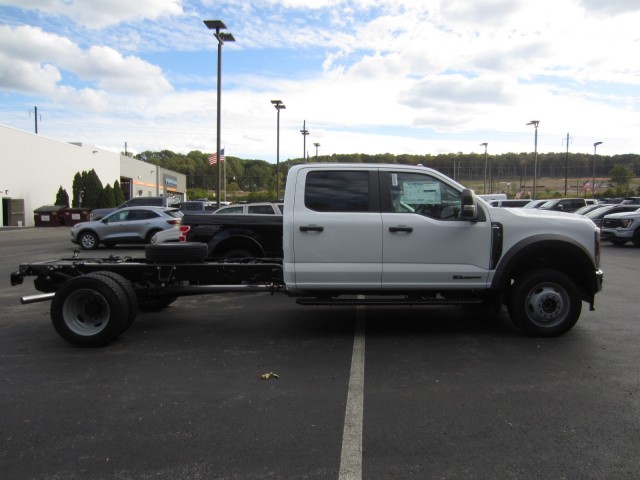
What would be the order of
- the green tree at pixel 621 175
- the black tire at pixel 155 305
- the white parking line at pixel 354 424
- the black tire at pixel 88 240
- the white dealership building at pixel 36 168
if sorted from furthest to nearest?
the green tree at pixel 621 175 < the white dealership building at pixel 36 168 < the black tire at pixel 88 240 < the black tire at pixel 155 305 < the white parking line at pixel 354 424

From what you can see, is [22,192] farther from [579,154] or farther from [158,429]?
[579,154]

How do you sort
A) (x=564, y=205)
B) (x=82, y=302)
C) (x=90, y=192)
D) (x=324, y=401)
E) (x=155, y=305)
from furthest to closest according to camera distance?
(x=90, y=192), (x=564, y=205), (x=155, y=305), (x=82, y=302), (x=324, y=401)

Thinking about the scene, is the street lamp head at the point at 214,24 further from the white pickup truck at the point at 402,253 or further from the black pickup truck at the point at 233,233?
the white pickup truck at the point at 402,253

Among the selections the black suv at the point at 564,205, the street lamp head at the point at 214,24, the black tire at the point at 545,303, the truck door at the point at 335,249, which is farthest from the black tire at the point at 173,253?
the black suv at the point at 564,205

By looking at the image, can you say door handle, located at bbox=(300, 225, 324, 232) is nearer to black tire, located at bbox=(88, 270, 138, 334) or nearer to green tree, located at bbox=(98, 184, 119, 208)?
black tire, located at bbox=(88, 270, 138, 334)

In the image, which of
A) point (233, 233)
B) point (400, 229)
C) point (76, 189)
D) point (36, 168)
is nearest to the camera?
point (400, 229)

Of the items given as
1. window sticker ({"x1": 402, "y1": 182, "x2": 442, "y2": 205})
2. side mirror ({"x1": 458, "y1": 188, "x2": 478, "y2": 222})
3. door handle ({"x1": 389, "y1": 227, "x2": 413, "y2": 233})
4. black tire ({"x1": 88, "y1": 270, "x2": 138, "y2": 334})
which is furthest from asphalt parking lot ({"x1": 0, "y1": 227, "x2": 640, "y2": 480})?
window sticker ({"x1": 402, "y1": 182, "x2": 442, "y2": 205})

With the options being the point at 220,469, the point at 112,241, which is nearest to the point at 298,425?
the point at 220,469

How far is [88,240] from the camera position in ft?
61.4

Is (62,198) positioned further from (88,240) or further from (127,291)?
(127,291)

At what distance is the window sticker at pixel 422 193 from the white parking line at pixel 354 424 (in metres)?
1.87

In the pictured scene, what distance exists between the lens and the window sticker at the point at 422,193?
619 centimetres

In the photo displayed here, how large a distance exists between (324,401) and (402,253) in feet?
7.40

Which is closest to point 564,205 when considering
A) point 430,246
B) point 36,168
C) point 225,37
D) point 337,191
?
point 225,37
